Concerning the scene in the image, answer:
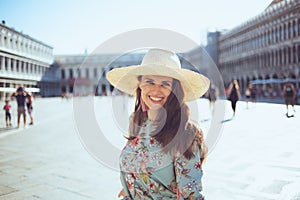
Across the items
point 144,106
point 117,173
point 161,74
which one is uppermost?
point 161,74

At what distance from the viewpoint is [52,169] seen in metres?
4.21

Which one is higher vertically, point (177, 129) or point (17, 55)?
point (17, 55)

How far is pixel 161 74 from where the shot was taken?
1335 millimetres

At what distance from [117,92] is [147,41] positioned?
0.62m

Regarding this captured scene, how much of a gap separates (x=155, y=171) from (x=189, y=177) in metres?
0.17

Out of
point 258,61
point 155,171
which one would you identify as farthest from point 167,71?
point 258,61

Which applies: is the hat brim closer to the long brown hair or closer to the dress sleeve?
the long brown hair

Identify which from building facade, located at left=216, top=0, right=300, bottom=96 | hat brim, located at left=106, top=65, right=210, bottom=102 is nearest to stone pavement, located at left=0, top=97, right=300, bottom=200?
hat brim, located at left=106, top=65, right=210, bottom=102

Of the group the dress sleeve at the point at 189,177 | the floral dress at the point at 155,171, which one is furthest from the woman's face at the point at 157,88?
the dress sleeve at the point at 189,177

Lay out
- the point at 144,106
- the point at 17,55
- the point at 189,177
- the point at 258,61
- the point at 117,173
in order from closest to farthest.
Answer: the point at 189,177, the point at 144,106, the point at 117,173, the point at 17,55, the point at 258,61

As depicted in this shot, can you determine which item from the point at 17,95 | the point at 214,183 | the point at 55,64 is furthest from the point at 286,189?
the point at 55,64

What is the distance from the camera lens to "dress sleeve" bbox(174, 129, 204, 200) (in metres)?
1.23

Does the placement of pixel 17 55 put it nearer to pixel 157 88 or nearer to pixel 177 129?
pixel 157 88

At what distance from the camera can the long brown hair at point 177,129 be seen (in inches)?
49.6
